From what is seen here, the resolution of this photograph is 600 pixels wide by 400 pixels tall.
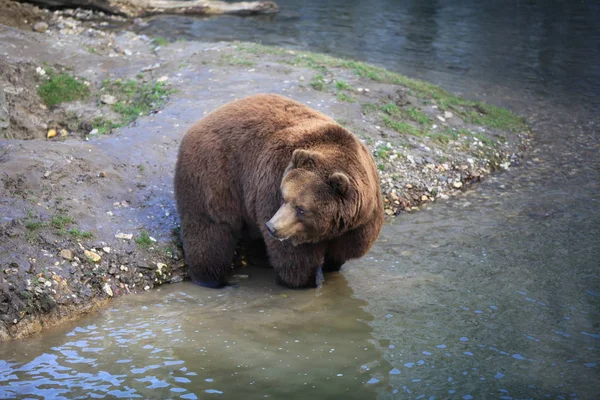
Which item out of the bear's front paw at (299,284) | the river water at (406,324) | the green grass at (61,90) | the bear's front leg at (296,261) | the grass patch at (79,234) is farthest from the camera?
the green grass at (61,90)

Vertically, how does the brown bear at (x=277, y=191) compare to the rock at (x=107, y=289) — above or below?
above

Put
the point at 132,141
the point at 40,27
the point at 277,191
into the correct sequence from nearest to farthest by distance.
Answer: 1. the point at 277,191
2. the point at 132,141
3. the point at 40,27

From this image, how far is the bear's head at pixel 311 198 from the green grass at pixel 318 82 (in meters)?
4.89

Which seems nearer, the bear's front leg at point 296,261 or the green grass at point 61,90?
the bear's front leg at point 296,261

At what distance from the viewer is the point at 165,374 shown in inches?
214

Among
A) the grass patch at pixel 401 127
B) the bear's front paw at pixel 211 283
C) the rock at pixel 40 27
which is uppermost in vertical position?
the rock at pixel 40 27

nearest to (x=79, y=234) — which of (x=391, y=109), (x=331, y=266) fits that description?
(x=331, y=266)

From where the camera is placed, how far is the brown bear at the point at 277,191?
589cm

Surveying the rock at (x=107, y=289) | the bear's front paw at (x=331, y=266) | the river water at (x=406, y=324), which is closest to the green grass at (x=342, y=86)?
the river water at (x=406, y=324)

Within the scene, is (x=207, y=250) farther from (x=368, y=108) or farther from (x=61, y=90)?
(x=61, y=90)

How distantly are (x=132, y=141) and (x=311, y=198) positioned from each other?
367 cm

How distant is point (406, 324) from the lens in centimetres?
616

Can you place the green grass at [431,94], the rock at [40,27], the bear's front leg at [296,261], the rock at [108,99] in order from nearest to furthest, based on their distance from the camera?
the bear's front leg at [296,261], the rock at [108,99], the green grass at [431,94], the rock at [40,27]

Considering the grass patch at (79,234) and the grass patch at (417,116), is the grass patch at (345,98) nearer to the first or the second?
the grass patch at (417,116)
